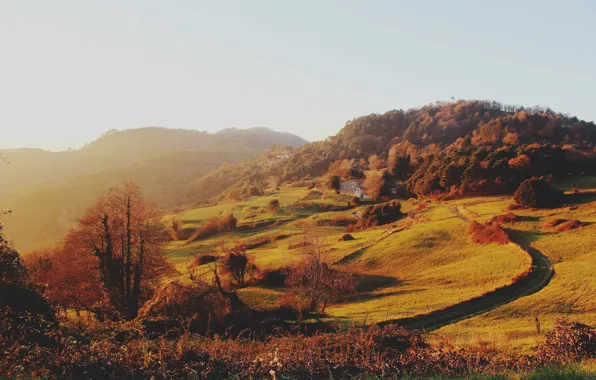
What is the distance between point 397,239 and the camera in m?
43.3

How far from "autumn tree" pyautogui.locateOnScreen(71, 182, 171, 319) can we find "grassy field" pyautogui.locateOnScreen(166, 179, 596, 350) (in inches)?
353

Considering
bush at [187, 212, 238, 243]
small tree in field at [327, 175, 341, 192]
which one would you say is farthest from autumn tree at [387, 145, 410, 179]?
bush at [187, 212, 238, 243]

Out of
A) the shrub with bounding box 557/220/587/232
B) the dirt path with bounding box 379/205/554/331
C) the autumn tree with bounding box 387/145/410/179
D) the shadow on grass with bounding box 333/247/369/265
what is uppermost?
the autumn tree with bounding box 387/145/410/179

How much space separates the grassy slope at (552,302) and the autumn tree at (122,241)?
20267mm

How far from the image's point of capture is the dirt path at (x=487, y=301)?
2212 cm

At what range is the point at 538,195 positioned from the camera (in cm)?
4591

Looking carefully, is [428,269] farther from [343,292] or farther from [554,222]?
[554,222]

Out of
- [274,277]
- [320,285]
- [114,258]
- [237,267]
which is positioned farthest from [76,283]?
[320,285]

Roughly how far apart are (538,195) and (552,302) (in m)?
28.1

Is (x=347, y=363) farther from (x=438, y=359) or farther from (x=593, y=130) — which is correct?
(x=593, y=130)

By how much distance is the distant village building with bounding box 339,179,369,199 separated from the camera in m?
94.7

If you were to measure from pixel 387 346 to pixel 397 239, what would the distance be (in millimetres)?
32736

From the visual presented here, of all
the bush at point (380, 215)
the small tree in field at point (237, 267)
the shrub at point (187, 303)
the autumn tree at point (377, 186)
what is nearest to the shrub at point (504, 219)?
the bush at point (380, 215)

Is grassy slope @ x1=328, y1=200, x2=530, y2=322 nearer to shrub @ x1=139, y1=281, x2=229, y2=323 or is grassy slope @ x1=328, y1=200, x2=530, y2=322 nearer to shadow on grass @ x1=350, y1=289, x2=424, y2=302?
shadow on grass @ x1=350, y1=289, x2=424, y2=302
